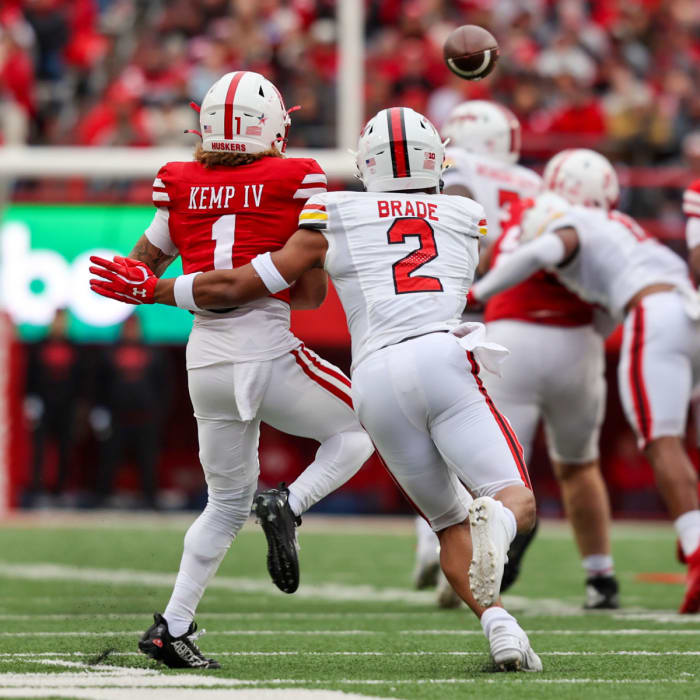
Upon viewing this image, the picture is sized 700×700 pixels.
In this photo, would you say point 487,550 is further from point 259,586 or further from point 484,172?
point 259,586

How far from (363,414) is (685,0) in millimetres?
12281

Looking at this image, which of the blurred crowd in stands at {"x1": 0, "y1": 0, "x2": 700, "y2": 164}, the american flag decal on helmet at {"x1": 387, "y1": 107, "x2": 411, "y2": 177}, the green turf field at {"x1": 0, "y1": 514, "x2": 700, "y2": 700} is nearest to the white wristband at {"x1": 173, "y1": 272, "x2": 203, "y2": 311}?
the american flag decal on helmet at {"x1": 387, "y1": 107, "x2": 411, "y2": 177}

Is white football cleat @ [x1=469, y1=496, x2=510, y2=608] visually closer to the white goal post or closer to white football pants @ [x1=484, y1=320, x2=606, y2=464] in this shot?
white football pants @ [x1=484, y1=320, x2=606, y2=464]

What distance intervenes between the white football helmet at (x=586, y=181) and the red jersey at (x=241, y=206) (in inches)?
94.1

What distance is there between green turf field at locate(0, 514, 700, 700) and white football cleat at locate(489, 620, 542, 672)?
65mm

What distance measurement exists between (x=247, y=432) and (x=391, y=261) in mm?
713

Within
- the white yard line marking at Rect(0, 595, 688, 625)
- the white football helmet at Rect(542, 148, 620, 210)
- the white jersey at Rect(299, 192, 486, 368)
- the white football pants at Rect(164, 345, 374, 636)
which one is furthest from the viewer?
the white football helmet at Rect(542, 148, 620, 210)

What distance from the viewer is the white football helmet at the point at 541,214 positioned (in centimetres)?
679

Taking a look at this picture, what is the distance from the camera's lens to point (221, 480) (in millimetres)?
4883

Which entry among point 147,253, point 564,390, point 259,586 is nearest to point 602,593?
point 564,390

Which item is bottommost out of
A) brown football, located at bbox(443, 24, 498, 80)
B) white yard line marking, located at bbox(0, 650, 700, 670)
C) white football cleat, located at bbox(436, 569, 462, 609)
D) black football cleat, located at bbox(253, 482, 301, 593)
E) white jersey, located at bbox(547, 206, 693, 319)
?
white football cleat, located at bbox(436, 569, 462, 609)

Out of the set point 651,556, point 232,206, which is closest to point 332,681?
point 232,206

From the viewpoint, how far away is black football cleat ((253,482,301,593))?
181 inches

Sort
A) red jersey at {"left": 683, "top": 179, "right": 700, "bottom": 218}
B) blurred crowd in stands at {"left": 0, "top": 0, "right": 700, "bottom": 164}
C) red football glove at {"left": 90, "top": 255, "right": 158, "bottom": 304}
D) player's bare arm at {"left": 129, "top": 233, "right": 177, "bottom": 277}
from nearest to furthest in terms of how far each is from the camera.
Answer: red football glove at {"left": 90, "top": 255, "right": 158, "bottom": 304} → player's bare arm at {"left": 129, "top": 233, "right": 177, "bottom": 277} → red jersey at {"left": 683, "top": 179, "right": 700, "bottom": 218} → blurred crowd in stands at {"left": 0, "top": 0, "right": 700, "bottom": 164}
